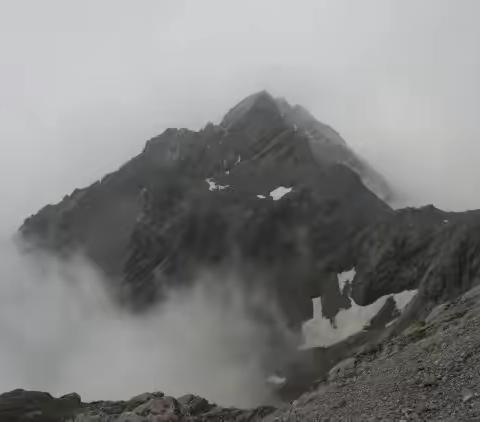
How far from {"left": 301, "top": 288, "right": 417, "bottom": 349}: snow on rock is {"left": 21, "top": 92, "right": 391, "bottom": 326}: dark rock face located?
5.76m

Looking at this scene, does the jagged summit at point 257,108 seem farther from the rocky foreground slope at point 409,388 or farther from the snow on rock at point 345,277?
the rocky foreground slope at point 409,388

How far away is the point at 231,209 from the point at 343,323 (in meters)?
55.6

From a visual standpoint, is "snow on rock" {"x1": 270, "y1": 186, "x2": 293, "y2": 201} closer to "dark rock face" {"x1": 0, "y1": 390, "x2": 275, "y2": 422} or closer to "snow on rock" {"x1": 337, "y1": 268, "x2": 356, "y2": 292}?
"snow on rock" {"x1": 337, "y1": 268, "x2": 356, "y2": 292}

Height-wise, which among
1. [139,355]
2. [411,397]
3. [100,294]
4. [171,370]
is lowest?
[411,397]

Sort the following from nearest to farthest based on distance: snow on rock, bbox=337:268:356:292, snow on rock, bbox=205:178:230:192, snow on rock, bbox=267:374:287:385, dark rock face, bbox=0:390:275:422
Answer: dark rock face, bbox=0:390:275:422, snow on rock, bbox=267:374:287:385, snow on rock, bbox=337:268:356:292, snow on rock, bbox=205:178:230:192

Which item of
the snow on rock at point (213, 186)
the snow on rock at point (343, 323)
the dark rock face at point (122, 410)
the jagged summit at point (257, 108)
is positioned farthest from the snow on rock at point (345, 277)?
the jagged summit at point (257, 108)

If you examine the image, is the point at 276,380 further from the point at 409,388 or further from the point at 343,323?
the point at 409,388

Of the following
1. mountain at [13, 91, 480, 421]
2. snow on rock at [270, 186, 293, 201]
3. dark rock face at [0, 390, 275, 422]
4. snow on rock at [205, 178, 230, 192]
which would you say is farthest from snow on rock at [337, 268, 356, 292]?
snow on rock at [205, 178, 230, 192]

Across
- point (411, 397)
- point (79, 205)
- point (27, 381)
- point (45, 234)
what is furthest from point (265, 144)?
point (411, 397)

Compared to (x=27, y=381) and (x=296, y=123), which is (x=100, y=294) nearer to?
(x=27, y=381)

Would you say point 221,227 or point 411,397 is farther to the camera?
point 221,227

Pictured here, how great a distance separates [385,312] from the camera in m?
103

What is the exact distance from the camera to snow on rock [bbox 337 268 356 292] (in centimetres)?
11800

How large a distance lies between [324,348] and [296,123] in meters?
108
